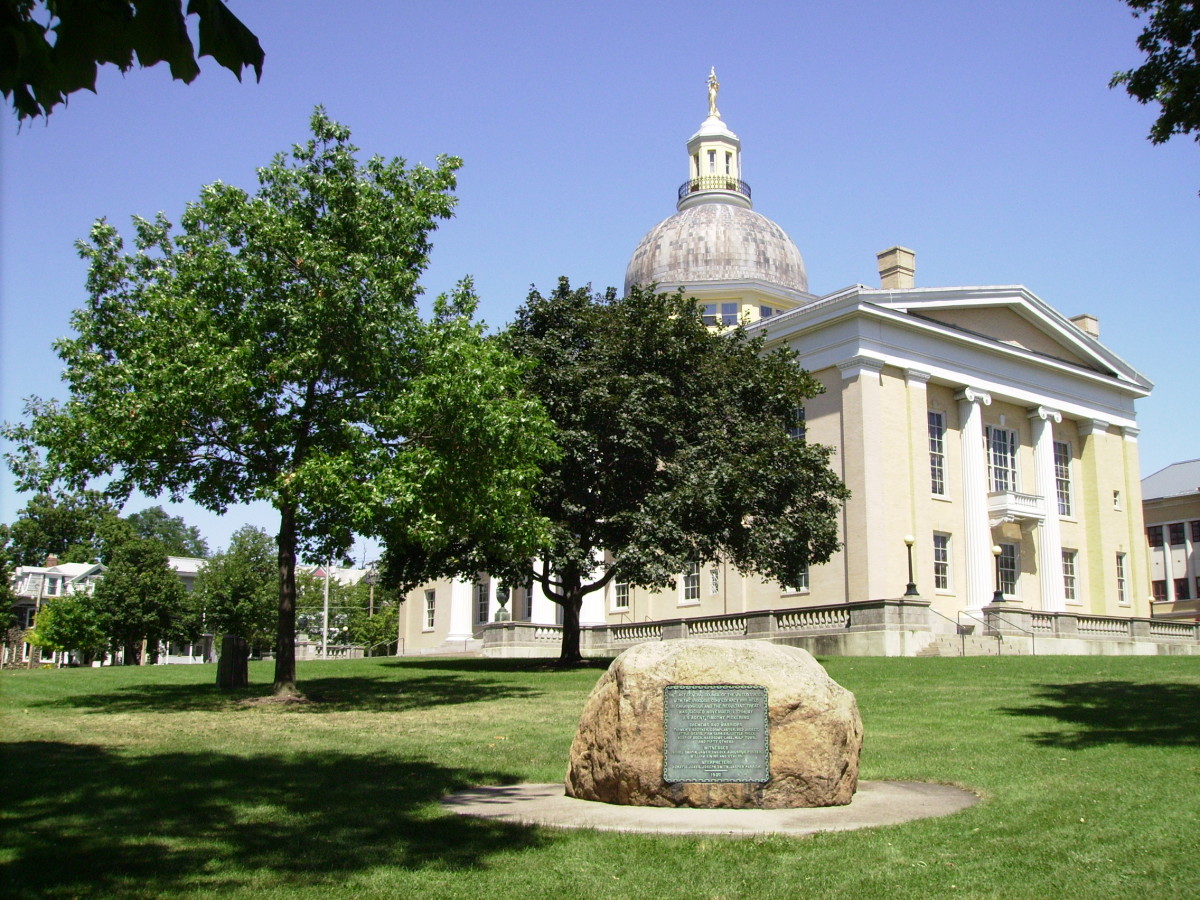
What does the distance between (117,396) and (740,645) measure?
516 inches

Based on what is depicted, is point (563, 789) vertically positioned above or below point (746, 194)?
below

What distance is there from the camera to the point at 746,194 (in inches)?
2820

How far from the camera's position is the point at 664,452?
30.6 m

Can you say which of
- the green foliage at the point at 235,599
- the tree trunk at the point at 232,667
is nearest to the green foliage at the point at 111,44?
the tree trunk at the point at 232,667

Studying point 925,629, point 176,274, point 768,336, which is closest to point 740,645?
point 176,274

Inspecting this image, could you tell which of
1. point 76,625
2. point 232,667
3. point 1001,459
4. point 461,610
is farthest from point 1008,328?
point 76,625

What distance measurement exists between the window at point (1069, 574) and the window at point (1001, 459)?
477cm

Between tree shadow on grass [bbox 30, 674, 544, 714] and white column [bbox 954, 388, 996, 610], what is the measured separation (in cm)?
2460

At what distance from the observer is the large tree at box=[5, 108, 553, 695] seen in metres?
19.5

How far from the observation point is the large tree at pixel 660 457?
1145 inches

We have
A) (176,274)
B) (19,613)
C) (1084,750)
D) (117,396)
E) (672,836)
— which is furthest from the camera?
(19,613)

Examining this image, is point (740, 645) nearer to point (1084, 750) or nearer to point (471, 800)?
point (471, 800)

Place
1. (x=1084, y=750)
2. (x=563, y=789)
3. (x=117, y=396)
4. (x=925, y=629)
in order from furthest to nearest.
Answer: (x=925, y=629)
(x=117, y=396)
(x=1084, y=750)
(x=563, y=789)

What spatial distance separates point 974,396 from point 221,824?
40.8 meters
